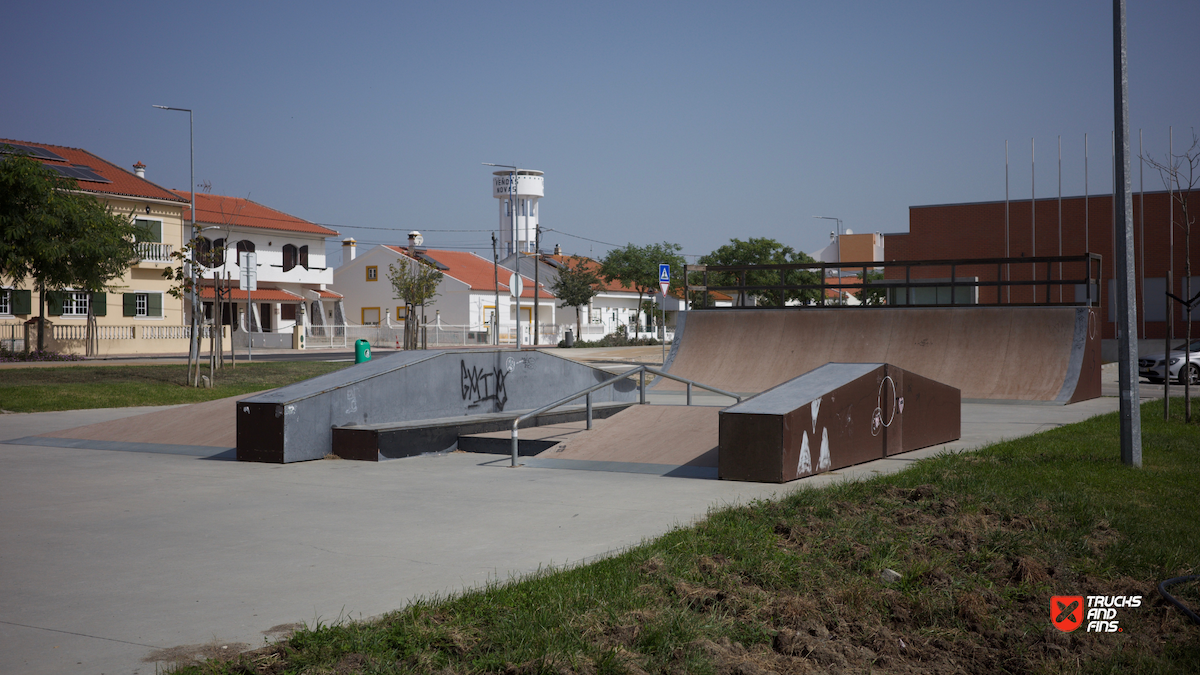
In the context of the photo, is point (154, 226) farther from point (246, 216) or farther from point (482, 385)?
point (482, 385)

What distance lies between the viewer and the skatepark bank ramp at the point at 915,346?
16172mm

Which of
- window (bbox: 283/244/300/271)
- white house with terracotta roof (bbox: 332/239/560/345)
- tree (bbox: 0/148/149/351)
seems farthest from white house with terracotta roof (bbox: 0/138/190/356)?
white house with terracotta roof (bbox: 332/239/560/345)

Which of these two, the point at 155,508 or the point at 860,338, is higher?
the point at 860,338

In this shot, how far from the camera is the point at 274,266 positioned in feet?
169

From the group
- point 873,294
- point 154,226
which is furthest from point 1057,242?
point 154,226

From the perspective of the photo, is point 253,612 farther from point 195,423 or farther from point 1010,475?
point 195,423

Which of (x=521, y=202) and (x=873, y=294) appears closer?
(x=873, y=294)

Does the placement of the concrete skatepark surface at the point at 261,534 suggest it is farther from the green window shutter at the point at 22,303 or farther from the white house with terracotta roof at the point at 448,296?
the white house with terracotta roof at the point at 448,296

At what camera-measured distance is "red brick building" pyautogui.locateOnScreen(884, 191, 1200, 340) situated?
39.2m

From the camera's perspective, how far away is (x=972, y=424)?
12453 mm

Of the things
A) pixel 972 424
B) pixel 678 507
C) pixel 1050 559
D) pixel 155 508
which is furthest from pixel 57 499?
pixel 972 424

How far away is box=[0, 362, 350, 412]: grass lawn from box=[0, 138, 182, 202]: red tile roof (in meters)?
18.8

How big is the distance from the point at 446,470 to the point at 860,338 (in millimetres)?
11172

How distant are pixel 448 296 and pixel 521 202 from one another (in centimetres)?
4718
